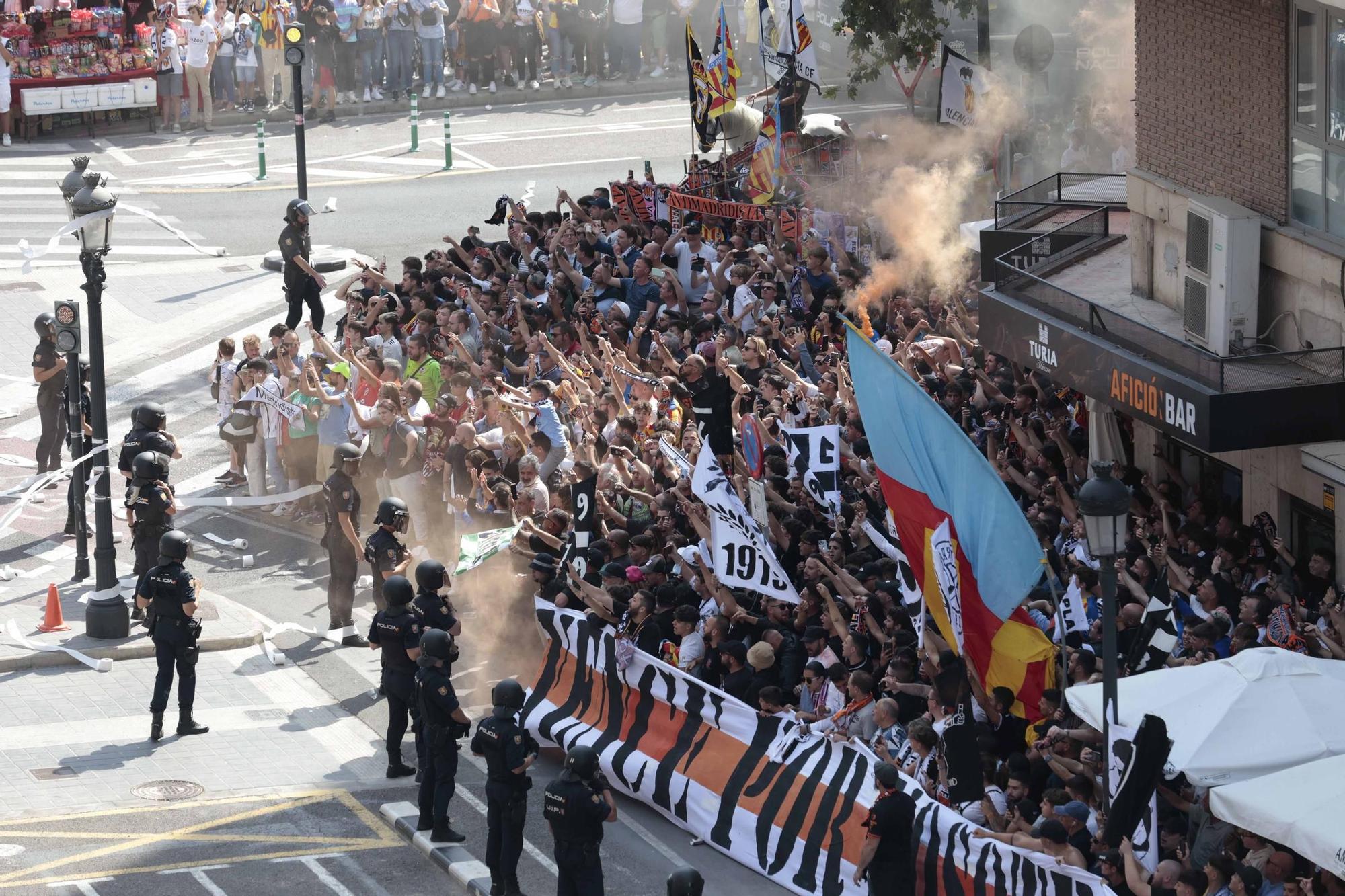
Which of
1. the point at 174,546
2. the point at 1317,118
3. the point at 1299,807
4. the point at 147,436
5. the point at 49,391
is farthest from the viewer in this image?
the point at 49,391

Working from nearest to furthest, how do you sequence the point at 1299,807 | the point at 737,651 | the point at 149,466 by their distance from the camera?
the point at 1299,807 → the point at 737,651 → the point at 149,466

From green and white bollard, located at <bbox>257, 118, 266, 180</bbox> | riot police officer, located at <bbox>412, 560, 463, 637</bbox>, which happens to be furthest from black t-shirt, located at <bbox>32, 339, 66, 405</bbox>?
green and white bollard, located at <bbox>257, 118, 266, 180</bbox>

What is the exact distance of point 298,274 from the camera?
82.2 feet

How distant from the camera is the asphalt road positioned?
105ft

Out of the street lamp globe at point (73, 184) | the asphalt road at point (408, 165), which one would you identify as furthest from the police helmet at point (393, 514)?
the asphalt road at point (408, 165)

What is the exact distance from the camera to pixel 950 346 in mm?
18203

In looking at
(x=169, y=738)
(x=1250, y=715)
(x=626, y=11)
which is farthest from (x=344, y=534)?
(x=626, y=11)

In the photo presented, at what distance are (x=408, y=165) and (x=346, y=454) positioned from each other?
19525mm

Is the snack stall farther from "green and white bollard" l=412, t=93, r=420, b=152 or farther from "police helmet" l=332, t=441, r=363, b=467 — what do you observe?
"police helmet" l=332, t=441, r=363, b=467

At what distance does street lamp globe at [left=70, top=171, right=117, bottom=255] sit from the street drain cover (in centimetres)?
490

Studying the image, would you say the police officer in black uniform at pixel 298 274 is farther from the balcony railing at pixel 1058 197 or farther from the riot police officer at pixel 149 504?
the balcony railing at pixel 1058 197

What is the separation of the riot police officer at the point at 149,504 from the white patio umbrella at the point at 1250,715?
364 inches

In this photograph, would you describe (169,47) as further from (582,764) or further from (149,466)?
(582,764)

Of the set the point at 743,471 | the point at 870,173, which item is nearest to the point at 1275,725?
the point at 743,471
